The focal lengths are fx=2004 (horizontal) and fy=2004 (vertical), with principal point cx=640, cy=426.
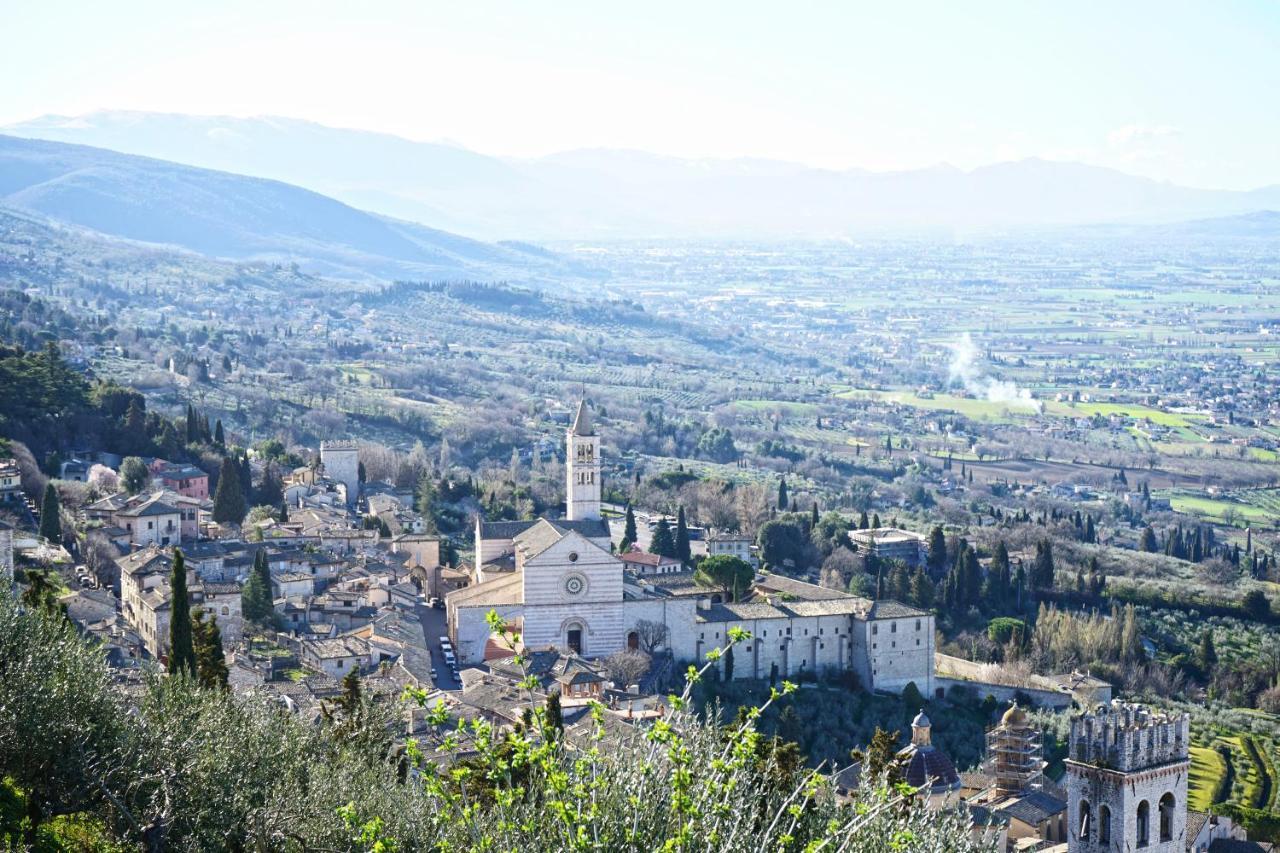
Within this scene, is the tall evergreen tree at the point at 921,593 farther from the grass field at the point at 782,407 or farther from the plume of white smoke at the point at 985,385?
the plume of white smoke at the point at 985,385

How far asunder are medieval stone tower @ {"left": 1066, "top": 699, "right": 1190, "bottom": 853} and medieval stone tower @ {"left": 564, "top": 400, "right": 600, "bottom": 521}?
2678 cm

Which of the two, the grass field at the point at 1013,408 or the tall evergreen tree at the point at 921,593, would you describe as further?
the grass field at the point at 1013,408

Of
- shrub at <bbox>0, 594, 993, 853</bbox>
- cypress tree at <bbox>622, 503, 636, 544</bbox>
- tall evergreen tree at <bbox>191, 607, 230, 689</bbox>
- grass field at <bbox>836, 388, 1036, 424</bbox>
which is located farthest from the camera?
grass field at <bbox>836, 388, 1036, 424</bbox>

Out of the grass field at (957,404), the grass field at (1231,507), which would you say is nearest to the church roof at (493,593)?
the grass field at (1231,507)

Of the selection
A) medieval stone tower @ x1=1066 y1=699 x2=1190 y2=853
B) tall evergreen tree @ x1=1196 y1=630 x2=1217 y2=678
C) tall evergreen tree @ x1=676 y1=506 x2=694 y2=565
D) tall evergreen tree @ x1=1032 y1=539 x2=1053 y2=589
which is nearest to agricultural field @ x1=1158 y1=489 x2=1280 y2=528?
tall evergreen tree @ x1=1032 y1=539 x2=1053 y2=589

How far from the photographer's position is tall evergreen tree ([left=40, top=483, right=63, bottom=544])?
145 feet

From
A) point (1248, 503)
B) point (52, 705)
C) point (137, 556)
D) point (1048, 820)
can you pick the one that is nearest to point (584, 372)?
point (1248, 503)

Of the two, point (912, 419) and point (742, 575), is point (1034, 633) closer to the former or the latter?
point (742, 575)

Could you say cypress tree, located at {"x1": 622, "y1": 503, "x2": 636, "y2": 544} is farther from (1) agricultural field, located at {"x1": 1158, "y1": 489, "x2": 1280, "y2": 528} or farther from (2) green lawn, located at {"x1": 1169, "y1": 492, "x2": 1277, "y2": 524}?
(2) green lawn, located at {"x1": 1169, "y1": 492, "x2": 1277, "y2": 524}

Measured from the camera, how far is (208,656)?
1197 inches

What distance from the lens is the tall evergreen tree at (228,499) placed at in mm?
51719

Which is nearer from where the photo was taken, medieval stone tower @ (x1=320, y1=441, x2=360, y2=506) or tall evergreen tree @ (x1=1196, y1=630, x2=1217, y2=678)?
tall evergreen tree @ (x1=1196, y1=630, x2=1217, y2=678)

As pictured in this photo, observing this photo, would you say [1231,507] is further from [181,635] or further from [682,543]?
[181,635]

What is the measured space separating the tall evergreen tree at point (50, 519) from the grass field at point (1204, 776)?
2470 cm
